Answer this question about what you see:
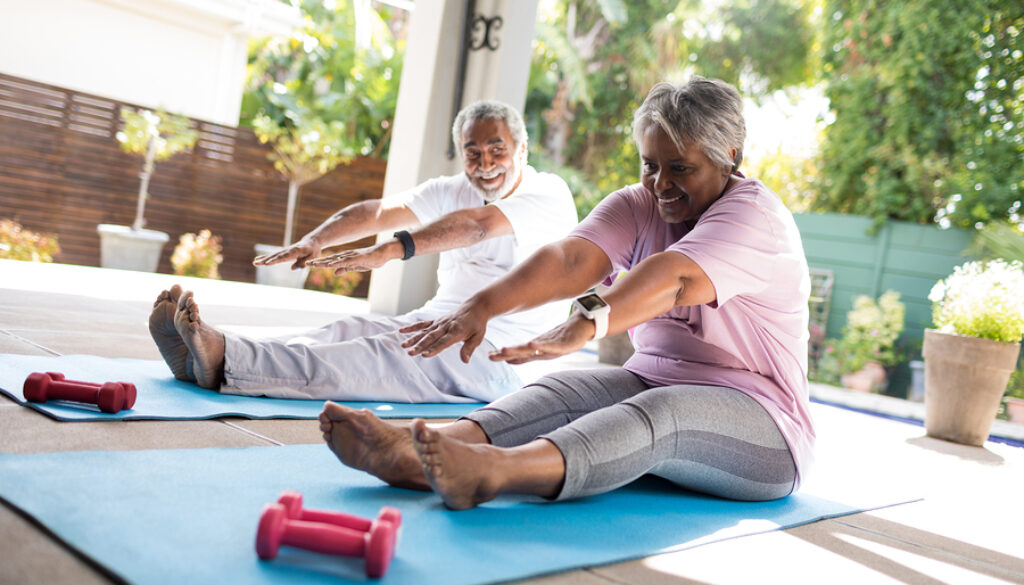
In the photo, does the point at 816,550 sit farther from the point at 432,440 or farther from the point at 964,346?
the point at 964,346

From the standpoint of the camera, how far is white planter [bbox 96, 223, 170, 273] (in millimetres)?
7945

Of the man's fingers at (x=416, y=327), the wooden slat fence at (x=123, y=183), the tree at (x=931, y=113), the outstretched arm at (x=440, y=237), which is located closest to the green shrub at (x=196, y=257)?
the wooden slat fence at (x=123, y=183)

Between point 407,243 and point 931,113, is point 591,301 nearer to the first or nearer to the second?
point 407,243

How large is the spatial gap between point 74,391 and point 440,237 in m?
1.07

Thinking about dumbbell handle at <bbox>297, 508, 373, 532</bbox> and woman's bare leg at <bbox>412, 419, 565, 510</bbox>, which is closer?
dumbbell handle at <bbox>297, 508, 373, 532</bbox>

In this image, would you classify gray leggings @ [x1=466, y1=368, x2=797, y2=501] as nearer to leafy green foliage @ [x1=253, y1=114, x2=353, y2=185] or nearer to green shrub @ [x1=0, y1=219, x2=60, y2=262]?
green shrub @ [x1=0, y1=219, x2=60, y2=262]

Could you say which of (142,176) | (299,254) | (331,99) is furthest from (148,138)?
(299,254)

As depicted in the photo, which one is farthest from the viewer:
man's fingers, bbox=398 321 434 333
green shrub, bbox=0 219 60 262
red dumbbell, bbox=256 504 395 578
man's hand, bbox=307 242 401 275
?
green shrub, bbox=0 219 60 262

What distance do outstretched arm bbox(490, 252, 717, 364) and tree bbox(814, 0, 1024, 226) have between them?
7.05 metres

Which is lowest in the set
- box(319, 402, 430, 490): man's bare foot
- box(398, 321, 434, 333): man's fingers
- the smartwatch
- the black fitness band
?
box(319, 402, 430, 490): man's bare foot

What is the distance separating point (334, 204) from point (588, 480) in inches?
330

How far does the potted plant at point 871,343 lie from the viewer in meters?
7.71

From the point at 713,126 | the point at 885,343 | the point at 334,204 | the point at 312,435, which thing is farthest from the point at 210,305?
the point at 885,343

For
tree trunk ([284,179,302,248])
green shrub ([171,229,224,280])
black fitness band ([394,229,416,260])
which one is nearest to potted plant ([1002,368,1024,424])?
black fitness band ([394,229,416,260])
